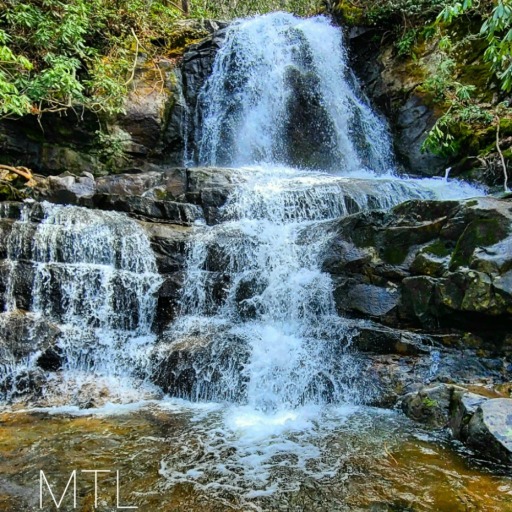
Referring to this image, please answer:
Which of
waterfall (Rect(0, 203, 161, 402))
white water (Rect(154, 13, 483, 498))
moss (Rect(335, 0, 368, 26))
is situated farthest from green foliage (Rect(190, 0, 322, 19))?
waterfall (Rect(0, 203, 161, 402))

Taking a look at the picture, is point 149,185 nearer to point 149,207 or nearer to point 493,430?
point 149,207

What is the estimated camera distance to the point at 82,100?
11.3 metres

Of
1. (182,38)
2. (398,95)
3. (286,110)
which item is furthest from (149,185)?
(398,95)

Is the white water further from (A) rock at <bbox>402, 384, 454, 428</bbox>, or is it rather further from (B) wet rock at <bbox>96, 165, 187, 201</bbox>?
(B) wet rock at <bbox>96, 165, 187, 201</bbox>

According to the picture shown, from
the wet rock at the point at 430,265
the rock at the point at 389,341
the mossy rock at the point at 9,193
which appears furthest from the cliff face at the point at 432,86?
the mossy rock at the point at 9,193

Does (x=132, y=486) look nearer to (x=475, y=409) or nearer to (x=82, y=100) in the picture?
(x=475, y=409)

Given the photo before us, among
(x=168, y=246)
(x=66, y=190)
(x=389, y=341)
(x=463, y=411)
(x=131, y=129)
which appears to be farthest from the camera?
(x=131, y=129)

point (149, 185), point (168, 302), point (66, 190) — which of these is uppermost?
point (149, 185)

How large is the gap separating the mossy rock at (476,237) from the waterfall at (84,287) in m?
5.18

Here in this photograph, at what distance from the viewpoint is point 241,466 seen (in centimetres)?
425

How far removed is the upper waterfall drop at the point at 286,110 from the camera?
14.0 m

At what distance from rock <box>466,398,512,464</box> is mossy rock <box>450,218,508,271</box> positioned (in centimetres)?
249

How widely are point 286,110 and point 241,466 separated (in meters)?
12.6

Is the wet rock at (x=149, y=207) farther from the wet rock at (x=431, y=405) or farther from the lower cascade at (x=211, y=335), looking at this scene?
the wet rock at (x=431, y=405)
